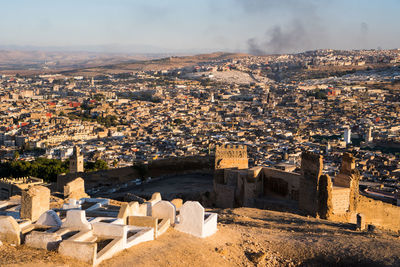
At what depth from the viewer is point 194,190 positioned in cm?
1495

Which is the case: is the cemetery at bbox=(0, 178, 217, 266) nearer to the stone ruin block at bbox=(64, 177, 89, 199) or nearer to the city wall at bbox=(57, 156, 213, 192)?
the stone ruin block at bbox=(64, 177, 89, 199)

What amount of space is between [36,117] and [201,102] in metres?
23.1

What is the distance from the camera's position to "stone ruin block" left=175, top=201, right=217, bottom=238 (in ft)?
24.9

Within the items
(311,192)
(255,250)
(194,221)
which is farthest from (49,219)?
(311,192)

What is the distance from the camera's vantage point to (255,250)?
24.6 feet

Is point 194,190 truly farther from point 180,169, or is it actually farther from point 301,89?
point 301,89

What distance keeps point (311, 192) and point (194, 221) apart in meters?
4.13

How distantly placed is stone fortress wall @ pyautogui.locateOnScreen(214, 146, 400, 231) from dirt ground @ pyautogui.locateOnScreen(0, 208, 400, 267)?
159cm

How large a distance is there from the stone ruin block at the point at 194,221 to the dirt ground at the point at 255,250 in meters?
0.12

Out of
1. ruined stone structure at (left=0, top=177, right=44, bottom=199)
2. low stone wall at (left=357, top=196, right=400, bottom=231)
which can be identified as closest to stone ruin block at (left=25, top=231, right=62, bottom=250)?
low stone wall at (left=357, top=196, right=400, bottom=231)

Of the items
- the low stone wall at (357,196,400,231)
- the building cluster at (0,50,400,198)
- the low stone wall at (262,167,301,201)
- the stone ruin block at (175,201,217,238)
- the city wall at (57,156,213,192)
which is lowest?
the building cluster at (0,50,400,198)

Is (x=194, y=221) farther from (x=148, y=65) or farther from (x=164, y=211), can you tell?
(x=148, y=65)

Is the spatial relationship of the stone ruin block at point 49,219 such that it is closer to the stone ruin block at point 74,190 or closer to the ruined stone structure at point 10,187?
the stone ruin block at point 74,190

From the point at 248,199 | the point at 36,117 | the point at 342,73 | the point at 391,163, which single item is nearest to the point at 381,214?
the point at 248,199
